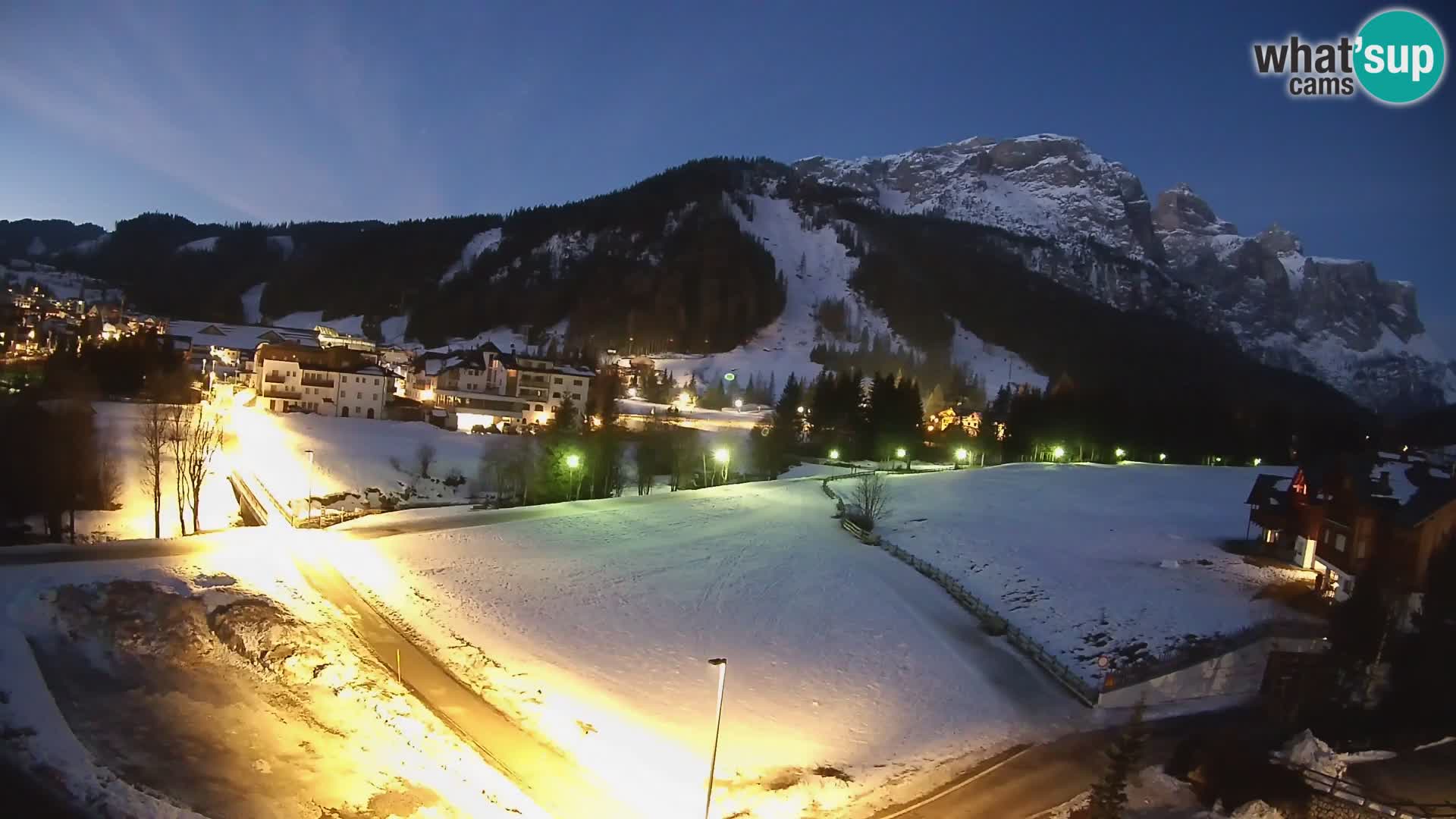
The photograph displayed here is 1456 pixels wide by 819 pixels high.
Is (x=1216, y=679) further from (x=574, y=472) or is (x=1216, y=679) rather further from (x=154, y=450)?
(x=154, y=450)

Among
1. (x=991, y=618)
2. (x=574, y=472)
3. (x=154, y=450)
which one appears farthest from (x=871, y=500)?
(x=154, y=450)

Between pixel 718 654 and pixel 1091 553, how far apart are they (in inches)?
870

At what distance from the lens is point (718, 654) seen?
2681 cm

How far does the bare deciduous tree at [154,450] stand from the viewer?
126ft

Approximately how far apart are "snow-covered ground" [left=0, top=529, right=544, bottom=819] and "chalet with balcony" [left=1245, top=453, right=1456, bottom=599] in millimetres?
31954

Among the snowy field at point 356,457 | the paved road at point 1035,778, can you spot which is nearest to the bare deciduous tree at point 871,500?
the paved road at point 1035,778

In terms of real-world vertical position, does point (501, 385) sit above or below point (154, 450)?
above

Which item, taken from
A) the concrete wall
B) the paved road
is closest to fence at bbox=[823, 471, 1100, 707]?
the concrete wall

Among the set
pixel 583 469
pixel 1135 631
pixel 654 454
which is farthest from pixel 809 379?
pixel 1135 631

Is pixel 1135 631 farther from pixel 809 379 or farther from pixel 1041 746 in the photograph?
pixel 809 379

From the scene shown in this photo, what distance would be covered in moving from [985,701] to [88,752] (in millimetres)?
22746

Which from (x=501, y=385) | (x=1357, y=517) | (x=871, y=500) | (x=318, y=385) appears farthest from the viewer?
(x=501, y=385)

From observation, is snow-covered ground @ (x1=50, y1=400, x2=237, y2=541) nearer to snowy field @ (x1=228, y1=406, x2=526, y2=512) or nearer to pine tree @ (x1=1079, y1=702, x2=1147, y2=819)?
snowy field @ (x1=228, y1=406, x2=526, y2=512)

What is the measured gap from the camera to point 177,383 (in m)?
70.2
